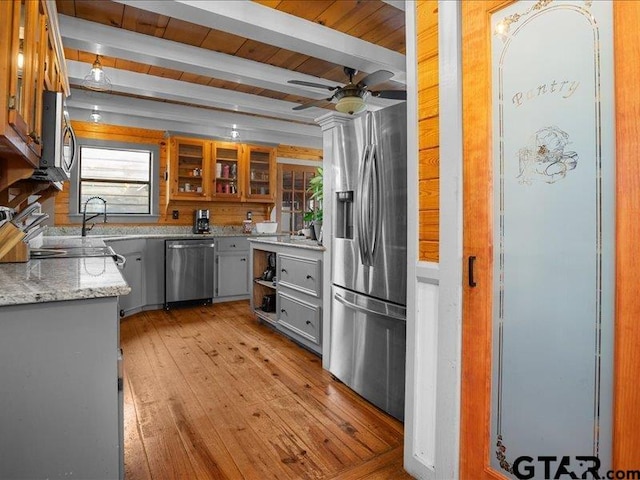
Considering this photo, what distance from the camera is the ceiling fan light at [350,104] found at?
316 centimetres

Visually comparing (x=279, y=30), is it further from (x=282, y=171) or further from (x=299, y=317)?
(x=282, y=171)

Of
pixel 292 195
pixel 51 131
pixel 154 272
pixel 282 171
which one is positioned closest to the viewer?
pixel 51 131

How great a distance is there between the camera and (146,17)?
106 inches

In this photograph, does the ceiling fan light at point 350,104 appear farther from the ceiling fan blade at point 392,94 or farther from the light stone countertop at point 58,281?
the light stone countertop at point 58,281

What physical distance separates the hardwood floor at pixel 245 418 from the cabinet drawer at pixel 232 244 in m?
1.85

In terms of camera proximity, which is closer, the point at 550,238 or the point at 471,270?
the point at 550,238

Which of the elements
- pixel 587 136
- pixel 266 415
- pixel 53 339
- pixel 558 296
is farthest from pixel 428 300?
pixel 53 339

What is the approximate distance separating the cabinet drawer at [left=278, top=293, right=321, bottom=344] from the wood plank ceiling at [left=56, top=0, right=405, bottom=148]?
2047mm

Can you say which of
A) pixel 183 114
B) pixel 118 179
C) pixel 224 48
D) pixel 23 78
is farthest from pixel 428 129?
pixel 118 179

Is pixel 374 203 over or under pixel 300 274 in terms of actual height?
over

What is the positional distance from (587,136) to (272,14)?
7.33 feet

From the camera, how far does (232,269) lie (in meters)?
5.25

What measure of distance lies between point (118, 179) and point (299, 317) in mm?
3510

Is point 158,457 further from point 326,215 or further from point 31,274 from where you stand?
point 326,215
